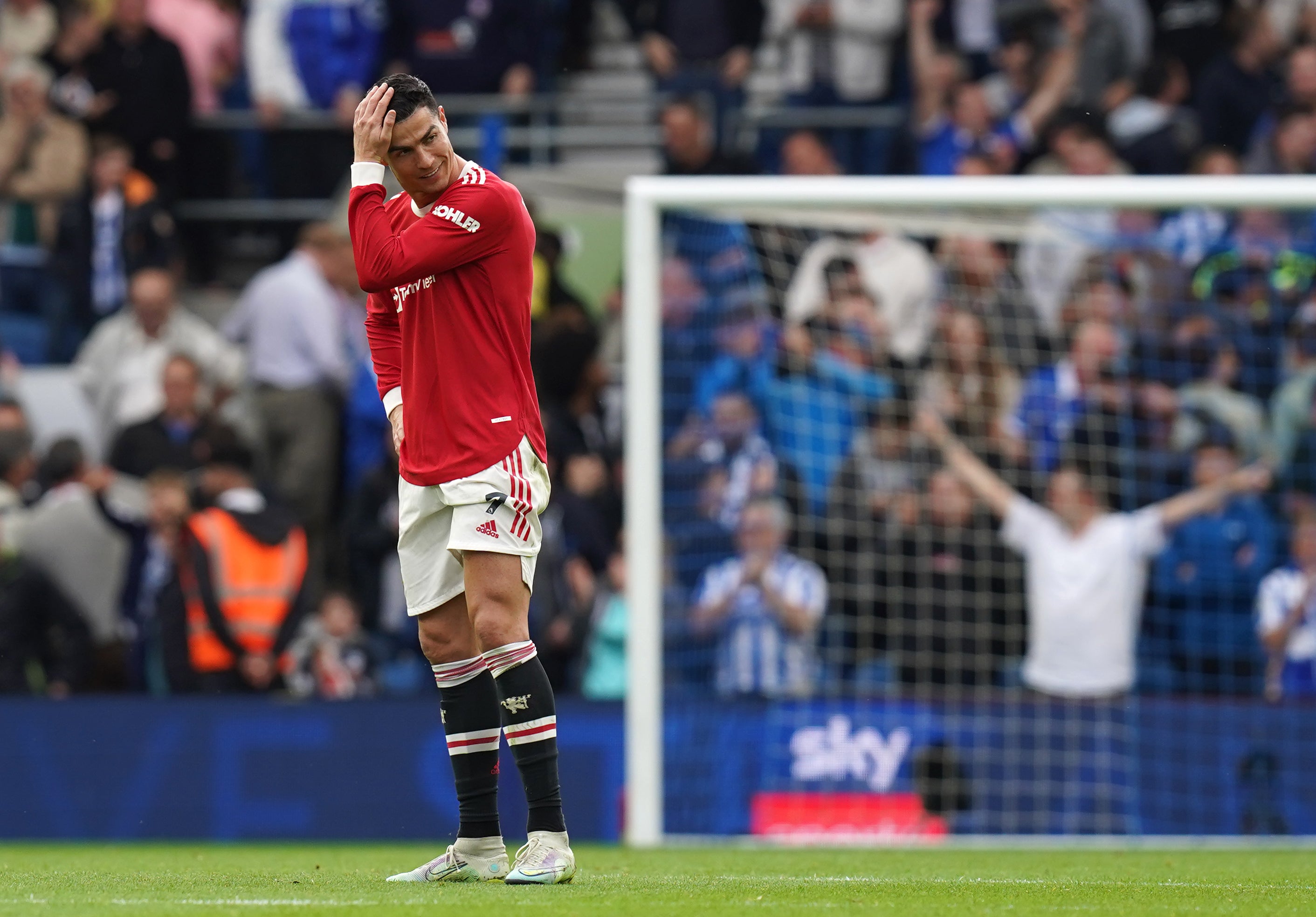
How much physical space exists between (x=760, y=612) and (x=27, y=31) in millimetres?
7336

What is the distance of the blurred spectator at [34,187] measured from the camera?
13.4 meters

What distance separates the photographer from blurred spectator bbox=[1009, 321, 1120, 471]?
11273mm

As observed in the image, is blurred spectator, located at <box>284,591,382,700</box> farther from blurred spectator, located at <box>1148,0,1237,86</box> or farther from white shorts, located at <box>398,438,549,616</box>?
blurred spectator, located at <box>1148,0,1237,86</box>

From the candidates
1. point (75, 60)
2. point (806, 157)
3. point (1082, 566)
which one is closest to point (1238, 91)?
point (806, 157)

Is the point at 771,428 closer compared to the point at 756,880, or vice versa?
the point at 756,880

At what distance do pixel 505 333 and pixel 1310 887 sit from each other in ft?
9.78

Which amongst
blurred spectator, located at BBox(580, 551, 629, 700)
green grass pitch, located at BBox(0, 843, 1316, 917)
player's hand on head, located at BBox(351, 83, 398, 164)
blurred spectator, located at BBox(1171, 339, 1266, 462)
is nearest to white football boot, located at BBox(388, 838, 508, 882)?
green grass pitch, located at BBox(0, 843, 1316, 917)

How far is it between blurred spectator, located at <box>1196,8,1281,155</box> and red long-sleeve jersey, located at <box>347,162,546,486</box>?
8.56m

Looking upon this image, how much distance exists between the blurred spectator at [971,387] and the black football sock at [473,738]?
5.75 meters

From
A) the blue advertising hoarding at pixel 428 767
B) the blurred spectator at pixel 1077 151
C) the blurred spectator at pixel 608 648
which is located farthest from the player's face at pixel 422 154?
the blurred spectator at pixel 1077 151

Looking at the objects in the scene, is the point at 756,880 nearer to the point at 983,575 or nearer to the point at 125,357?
the point at 983,575

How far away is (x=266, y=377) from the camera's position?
12.4 meters

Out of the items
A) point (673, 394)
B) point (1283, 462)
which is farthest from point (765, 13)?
point (1283, 462)

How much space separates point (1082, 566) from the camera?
10641 millimetres
